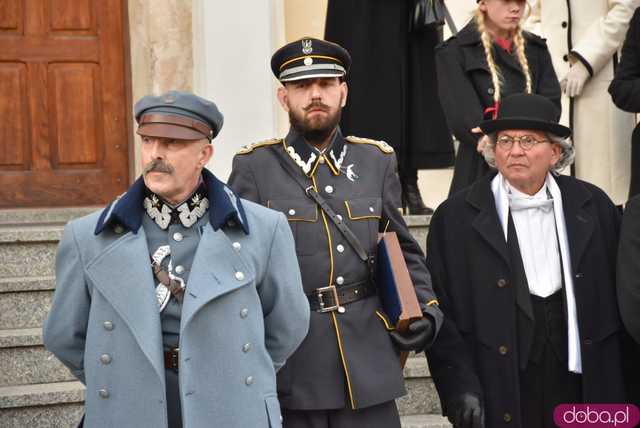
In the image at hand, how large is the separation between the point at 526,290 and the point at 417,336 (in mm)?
A: 508

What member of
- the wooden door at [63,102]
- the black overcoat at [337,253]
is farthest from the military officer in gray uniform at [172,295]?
the wooden door at [63,102]

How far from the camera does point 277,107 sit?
24.2 feet

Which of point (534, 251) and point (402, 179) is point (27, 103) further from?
point (534, 251)

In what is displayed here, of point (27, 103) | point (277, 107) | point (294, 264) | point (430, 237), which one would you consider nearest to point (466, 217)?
point (430, 237)

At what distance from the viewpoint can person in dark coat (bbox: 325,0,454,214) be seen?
680 cm

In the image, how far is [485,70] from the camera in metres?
6.03

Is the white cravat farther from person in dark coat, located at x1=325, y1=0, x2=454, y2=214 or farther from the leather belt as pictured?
person in dark coat, located at x1=325, y1=0, x2=454, y2=214

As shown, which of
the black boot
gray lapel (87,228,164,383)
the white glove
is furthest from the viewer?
the white glove

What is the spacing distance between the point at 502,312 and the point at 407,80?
2.49 meters

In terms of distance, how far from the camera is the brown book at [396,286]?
169 inches

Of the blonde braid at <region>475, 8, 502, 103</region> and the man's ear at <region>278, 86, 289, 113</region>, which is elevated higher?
the blonde braid at <region>475, 8, 502, 103</region>

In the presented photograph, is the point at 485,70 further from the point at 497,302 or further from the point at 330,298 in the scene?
the point at 330,298

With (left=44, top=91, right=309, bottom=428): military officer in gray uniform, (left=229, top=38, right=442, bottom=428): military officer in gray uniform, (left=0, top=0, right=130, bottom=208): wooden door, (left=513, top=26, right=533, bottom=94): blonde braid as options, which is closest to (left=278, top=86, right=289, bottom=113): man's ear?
(left=229, top=38, right=442, bottom=428): military officer in gray uniform

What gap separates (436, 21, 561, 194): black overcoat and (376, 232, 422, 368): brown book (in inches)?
66.0
